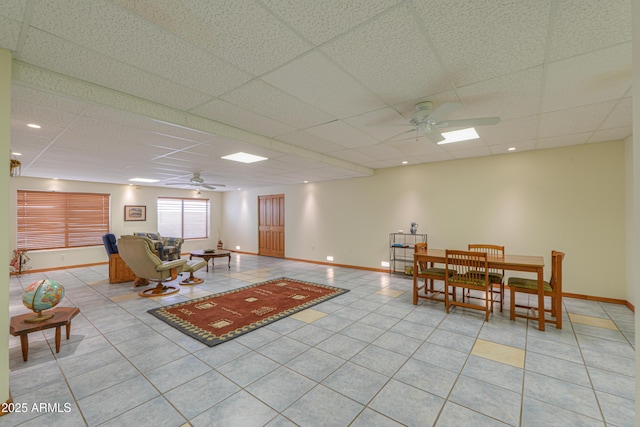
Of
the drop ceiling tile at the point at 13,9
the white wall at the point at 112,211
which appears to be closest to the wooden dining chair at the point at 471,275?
the drop ceiling tile at the point at 13,9

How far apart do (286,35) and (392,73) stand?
3.07 ft

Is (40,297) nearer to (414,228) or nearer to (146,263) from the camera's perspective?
(146,263)

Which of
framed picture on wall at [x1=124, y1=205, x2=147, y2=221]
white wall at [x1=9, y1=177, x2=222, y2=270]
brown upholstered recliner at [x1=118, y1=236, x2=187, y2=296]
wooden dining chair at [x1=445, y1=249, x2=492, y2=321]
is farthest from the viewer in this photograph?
framed picture on wall at [x1=124, y1=205, x2=147, y2=221]

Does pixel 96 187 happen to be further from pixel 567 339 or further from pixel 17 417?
pixel 567 339

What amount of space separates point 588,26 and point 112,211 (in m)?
10.2

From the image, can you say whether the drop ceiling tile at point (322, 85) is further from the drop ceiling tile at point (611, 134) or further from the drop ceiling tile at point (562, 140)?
the drop ceiling tile at point (611, 134)

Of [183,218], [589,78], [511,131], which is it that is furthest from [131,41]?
[183,218]

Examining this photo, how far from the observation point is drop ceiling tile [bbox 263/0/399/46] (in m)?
1.46

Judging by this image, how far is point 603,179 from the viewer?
4184 millimetres

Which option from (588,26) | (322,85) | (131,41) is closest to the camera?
(588,26)

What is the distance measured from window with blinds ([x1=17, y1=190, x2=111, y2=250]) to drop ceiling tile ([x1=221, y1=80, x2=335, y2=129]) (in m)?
7.56

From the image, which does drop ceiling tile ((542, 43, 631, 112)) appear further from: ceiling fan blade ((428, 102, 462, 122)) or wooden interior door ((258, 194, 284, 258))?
wooden interior door ((258, 194, 284, 258))

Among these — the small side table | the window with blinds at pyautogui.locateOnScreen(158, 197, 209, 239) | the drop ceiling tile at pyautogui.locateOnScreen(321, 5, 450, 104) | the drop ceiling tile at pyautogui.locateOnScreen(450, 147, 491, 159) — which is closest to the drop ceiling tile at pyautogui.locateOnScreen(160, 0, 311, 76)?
the drop ceiling tile at pyautogui.locateOnScreen(321, 5, 450, 104)

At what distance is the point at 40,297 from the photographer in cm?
248
